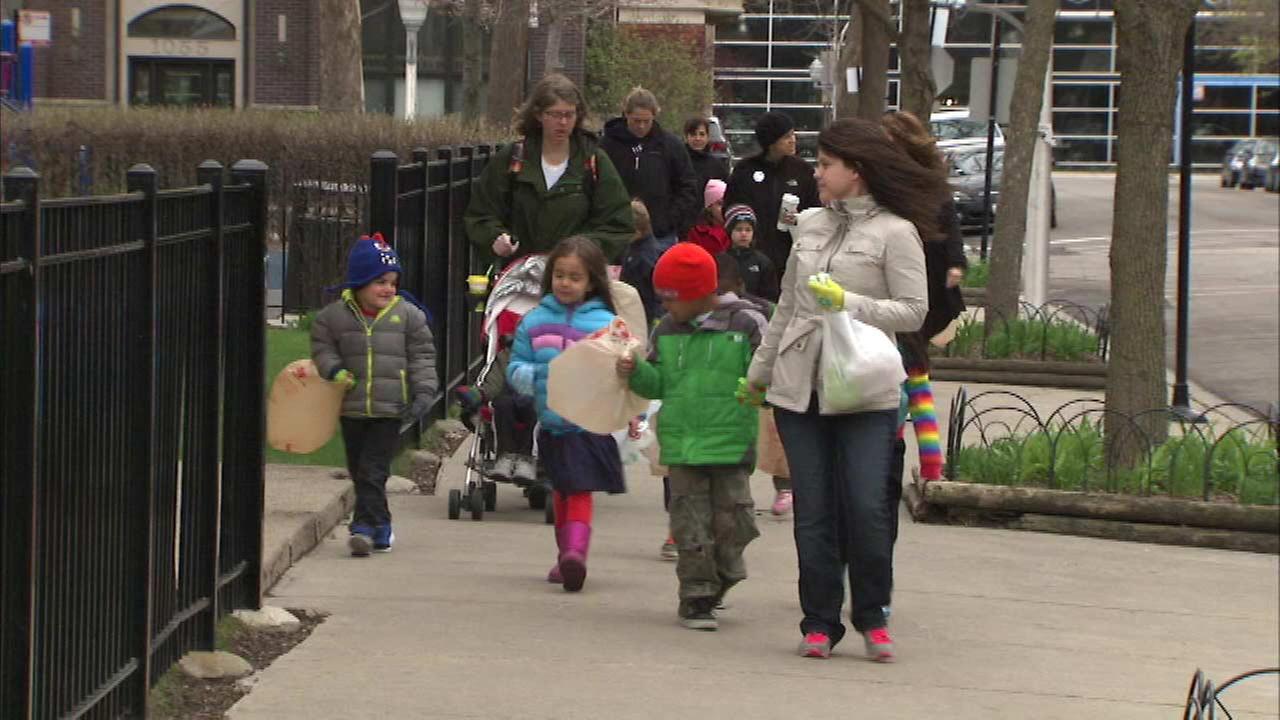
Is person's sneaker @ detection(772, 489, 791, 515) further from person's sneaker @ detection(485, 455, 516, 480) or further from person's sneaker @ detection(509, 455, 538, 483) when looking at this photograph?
person's sneaker @ detection(485, 455, 516, 480)

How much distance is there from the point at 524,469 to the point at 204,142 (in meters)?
10.1

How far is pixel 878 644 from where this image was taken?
7.25 metres

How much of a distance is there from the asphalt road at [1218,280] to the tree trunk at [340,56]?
30.7 feet

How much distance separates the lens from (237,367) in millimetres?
6977

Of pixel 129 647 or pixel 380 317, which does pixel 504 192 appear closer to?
pixel 380 317

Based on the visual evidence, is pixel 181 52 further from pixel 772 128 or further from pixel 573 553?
pixel 573 553

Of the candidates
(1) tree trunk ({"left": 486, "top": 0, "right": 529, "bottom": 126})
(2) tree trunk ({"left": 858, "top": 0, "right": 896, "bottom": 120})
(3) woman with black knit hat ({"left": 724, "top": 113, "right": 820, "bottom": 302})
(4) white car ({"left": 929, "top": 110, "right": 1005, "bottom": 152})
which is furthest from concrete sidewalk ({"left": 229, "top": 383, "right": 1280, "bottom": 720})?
(4) white car ({"left": 929, "top": 110, "right": 1005, "bottom": 152})

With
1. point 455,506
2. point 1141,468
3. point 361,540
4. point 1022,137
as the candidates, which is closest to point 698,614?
point 361,540

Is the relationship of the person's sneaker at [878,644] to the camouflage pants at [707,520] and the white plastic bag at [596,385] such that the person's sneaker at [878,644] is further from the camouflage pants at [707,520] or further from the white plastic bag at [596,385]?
the white plastic bag at [596,385]

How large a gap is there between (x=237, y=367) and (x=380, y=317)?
155 centimetres

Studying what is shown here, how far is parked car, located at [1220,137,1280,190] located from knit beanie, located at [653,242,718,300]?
6319 centimetres

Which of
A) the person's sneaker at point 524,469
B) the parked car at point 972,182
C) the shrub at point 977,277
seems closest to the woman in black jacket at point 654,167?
the person's sneaker at point 524,469

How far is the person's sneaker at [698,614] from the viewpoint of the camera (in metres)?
7.64

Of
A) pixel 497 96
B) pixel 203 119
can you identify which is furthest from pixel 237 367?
pixel 497 96
